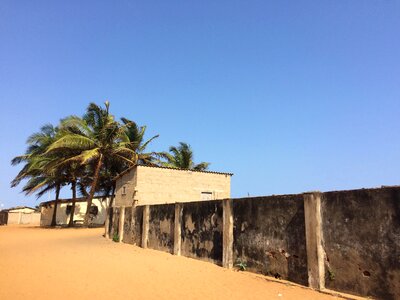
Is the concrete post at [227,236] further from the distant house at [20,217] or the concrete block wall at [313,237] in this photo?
the distant house at [20,217]

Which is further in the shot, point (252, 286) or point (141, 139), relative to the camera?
point (141, 139)

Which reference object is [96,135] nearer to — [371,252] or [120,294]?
[120,294]

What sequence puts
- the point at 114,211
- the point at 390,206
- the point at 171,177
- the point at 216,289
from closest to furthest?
1. the point at 390,206
2. the point at 216,289
3. the point at 114,211
4. the point at 171,177

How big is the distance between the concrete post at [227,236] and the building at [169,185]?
11.6m

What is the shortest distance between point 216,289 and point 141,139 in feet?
→ 80.4

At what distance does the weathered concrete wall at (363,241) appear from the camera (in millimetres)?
6305

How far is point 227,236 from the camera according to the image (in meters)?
10.3

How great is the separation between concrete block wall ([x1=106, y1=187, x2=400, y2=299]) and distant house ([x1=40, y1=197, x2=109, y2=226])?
78.9ft

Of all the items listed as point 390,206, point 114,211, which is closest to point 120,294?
point 390,206

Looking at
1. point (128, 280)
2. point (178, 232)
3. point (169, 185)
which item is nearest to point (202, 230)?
point (178, 232)

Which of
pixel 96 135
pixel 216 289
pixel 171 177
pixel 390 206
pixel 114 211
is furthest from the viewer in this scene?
pixel 96 135

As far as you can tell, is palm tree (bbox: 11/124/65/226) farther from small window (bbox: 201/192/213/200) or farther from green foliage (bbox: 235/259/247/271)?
green foliage (bbox: 235/259/247/271)

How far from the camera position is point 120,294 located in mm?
7234

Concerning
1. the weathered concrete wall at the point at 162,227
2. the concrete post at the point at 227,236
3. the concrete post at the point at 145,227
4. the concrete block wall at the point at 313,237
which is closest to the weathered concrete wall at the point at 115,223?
the concrete post at the point at 145,227
